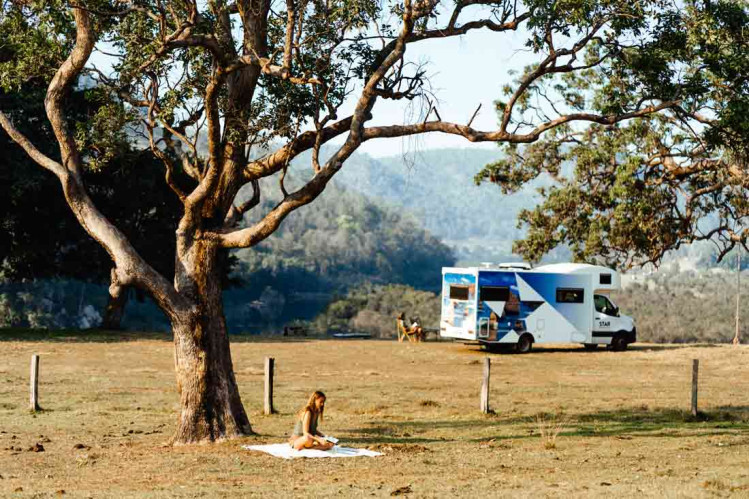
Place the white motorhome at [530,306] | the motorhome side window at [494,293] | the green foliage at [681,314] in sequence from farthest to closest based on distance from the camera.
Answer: the green foliage at [681,314], the white motorhome at [530,306], the motorhome side window at [494,293]

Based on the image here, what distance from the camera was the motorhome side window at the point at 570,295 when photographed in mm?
39656

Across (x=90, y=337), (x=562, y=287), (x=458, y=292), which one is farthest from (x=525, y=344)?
(x=90, y=337)

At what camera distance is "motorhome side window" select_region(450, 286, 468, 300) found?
Result: 3844cm

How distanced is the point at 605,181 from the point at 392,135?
28.4 meters

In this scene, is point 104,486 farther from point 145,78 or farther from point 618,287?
point 618,287

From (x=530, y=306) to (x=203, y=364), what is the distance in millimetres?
23605

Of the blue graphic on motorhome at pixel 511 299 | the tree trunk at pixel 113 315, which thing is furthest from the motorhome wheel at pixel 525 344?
the tree trunk at pixel 113 315

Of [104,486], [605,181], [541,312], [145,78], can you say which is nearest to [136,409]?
[145,78]

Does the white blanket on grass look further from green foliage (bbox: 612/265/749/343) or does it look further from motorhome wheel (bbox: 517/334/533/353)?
green foliage (bbox: 612/265/749/343)

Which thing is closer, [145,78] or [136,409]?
[145,78]

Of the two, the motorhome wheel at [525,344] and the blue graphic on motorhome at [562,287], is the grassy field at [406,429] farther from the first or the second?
the blue graphic on motorhome at [562,287]

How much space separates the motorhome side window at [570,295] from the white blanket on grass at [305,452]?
24.5 m

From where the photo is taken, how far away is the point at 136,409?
2188cm

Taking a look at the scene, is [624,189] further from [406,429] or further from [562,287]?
[406,429]
